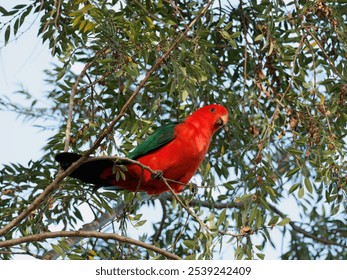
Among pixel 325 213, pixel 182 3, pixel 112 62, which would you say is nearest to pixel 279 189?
pixel 325 213

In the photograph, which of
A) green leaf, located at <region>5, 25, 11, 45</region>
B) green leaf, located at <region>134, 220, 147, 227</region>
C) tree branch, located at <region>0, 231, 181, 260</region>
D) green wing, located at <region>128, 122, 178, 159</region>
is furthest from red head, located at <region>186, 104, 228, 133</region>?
tree branch, located at <region>0, 231, 181, 260</region>

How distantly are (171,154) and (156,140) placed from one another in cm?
12

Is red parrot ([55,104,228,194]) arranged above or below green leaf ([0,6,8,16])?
below

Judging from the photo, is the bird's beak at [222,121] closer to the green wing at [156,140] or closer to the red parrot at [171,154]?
the red parrot at [171,154]

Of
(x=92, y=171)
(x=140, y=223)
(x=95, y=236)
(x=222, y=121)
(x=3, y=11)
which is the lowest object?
(x=95, y=236)

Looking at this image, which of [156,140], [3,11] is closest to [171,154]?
[156,140]

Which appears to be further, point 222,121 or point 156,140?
point 222,121

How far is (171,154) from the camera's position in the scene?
400cm

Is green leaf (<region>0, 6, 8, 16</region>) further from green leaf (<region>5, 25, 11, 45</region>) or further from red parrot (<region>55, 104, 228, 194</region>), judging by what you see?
red parrot (<region>55, 104, 228, 194</region>)

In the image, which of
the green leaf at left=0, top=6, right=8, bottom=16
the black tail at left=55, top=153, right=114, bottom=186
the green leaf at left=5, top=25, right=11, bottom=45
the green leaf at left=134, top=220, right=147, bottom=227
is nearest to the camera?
the green leaf at left=134, top=220, right=147, bottom=227

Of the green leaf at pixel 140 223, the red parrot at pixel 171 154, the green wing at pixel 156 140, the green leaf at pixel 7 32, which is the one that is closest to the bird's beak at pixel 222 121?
the red parrot at pixel 171 154

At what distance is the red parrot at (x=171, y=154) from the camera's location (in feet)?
12.6

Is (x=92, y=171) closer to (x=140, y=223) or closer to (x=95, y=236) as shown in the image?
(x=140, y=223)

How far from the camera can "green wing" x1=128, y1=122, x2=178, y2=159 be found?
3.88 metres
